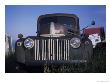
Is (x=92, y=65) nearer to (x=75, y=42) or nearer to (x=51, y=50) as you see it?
(x=75, y=42)

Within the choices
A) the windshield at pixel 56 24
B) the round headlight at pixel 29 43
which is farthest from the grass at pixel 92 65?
the windshield at pixel 56 24

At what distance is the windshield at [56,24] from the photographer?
30.8 ft

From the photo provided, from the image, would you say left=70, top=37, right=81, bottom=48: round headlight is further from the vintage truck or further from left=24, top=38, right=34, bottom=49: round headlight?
left=24, top=38, right=34, bottom=49: round headlight

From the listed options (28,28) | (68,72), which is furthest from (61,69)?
(28,28)

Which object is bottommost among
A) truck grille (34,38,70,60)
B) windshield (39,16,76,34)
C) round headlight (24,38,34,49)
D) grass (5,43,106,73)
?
grass (5,43,106,73)

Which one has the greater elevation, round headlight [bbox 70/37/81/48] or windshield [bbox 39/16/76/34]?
windshield [bbox 39/16/76/34]

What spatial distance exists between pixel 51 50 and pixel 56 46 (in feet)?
0.27

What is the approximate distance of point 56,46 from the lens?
936 centimetres

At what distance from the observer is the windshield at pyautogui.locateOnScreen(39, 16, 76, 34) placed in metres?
9.40

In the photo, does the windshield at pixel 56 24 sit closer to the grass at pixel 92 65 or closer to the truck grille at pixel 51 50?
the truck grille at pixel 51 50

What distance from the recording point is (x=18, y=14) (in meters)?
9.35

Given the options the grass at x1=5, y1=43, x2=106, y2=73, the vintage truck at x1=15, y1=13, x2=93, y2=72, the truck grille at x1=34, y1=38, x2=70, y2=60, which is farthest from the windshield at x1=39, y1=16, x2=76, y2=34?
the grass at x1=5, y1=43, x2=106, y2=73
